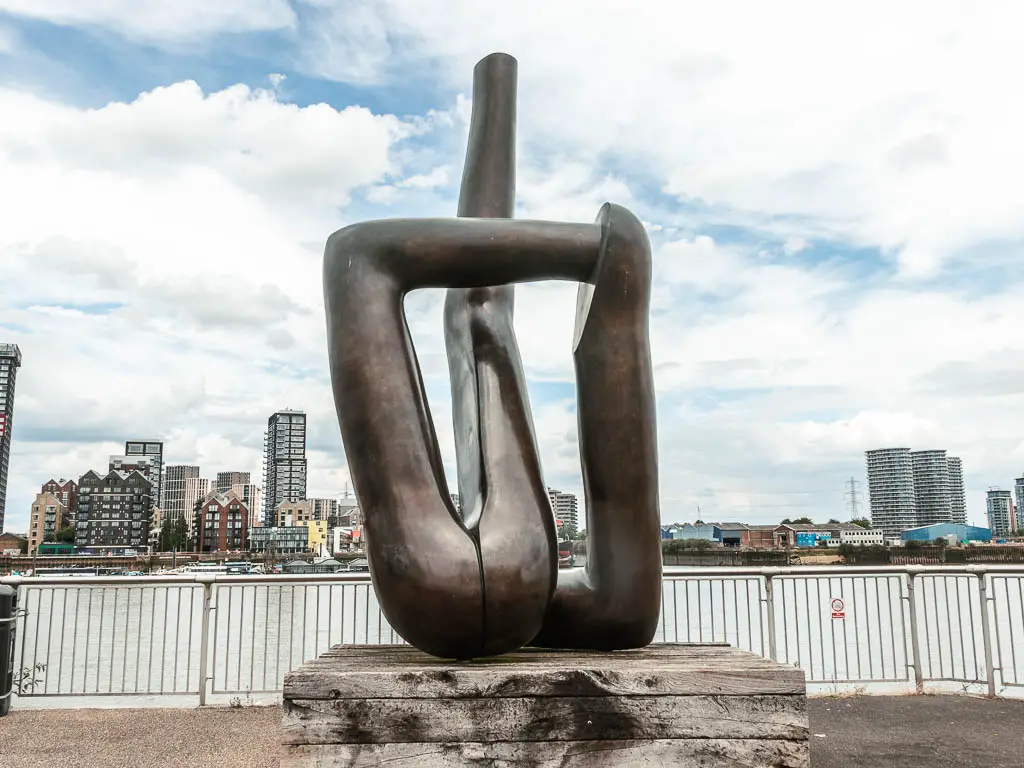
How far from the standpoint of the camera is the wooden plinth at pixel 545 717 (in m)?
3.64

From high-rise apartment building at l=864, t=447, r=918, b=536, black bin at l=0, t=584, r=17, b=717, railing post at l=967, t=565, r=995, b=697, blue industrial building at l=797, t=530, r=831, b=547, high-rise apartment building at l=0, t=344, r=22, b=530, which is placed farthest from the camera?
high-rise apartment building at l=864, t=447, r=918, b=536

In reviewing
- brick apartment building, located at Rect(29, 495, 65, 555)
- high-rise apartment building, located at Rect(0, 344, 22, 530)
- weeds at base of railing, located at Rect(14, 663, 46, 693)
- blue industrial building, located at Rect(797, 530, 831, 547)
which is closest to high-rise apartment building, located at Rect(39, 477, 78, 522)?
brick apartment building, located at Rect(29, 495, 65, 555)

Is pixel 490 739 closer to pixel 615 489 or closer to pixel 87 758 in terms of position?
pixel 615 489

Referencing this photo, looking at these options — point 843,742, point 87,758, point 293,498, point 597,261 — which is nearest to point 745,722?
point 597,261

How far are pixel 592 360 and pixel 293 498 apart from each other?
195 metres

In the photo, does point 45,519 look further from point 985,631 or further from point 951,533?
point 985,631

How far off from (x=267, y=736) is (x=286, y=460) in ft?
622

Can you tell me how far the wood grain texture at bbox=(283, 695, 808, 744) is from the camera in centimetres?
364

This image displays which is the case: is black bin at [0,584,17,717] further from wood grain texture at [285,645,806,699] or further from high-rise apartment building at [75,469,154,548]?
high-rise apartment building at [75,469,154,548]

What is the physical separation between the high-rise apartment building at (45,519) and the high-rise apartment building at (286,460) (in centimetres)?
4852

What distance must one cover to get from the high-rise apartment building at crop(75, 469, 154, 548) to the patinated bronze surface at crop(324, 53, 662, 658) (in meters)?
134

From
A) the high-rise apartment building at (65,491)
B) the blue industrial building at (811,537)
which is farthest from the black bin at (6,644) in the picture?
the high-rise apartment building at (65,491)

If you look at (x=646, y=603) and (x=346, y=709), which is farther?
(x=646, y=603)

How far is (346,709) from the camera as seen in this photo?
12.0ft
